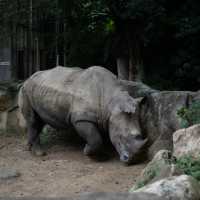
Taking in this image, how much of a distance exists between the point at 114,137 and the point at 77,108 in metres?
0.74

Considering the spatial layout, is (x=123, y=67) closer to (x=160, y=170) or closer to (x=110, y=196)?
(x=160, y=170)

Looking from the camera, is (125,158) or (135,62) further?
(135,62)

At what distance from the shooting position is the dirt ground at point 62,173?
5699mm

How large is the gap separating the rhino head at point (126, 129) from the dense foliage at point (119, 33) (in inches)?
92.7

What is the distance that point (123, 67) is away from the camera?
32.6ft

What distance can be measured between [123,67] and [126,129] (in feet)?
11.2

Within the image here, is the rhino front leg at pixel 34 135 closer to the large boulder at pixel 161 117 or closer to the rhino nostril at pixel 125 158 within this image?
the rhino nostril at pixel 125 158

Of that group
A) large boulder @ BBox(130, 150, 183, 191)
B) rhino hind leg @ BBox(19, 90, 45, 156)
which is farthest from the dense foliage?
large boulder @ BBox(130, 150, 183, 191)

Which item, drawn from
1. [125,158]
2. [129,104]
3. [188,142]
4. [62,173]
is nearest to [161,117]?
[129,104]

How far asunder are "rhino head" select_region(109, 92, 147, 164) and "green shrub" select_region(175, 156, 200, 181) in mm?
2077

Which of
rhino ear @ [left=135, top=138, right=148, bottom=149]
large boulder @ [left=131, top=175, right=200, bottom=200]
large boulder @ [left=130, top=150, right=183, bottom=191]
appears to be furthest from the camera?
rhino ear @ [left=135, top=138, right=148, bottom=149]

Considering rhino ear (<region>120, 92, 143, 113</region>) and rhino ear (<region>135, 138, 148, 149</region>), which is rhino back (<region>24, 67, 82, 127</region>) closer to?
rhino ear (<region>120, 92, 143, 113</region>)

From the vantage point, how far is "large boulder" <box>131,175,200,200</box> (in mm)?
3150

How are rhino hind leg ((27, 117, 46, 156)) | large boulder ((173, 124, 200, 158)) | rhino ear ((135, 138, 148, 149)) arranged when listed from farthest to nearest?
rhino hind leg ((27, 117, 46, 156)) → rhino ear ((135, 138, 148, 149)) → large boulder ((173, 124, 200, 158))
